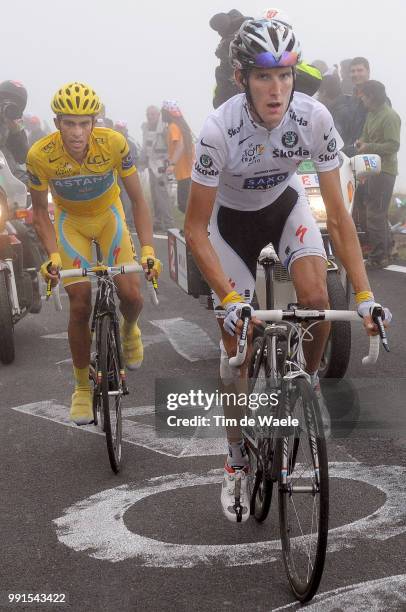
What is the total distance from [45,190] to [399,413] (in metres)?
2.59

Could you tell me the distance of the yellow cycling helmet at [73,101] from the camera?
259 inches

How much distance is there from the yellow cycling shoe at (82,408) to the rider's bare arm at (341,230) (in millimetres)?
2309

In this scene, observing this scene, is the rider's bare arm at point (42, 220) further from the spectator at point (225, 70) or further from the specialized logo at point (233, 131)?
the spectator at point (225, 70)

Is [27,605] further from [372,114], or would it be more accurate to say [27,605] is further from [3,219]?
[372,114]

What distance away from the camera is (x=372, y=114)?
13477 mm

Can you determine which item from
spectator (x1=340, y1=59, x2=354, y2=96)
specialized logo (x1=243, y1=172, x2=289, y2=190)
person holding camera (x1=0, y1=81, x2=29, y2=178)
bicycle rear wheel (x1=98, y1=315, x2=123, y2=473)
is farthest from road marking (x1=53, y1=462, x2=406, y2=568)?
spectator (x1=340, y1=59, x2=354, y2=96)

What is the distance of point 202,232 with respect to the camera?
4.88 meters

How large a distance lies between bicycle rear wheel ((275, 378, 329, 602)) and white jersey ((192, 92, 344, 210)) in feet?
3.91

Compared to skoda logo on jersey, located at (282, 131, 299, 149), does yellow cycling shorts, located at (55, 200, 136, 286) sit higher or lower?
lower

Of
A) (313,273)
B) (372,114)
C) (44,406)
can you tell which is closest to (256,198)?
(313,273)

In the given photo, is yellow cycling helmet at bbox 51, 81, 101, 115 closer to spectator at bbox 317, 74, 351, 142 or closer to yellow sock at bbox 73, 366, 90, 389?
yellow sock at bbox 73, 366, 90, 389

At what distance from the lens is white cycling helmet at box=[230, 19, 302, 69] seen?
4762 millimetres

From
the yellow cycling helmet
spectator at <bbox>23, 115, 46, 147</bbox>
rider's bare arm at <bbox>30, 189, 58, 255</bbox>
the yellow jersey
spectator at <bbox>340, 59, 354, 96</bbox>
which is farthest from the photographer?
spectator at <bbox>23, 115, 46, 147</bbox>

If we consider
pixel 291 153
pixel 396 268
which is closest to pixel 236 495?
pixel 291 153
